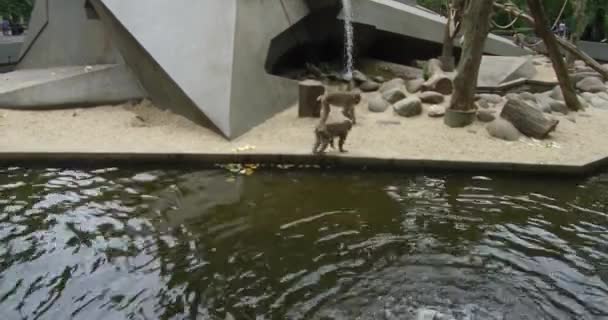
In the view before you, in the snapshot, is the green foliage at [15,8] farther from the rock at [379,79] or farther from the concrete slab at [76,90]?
the rock at [379,79]

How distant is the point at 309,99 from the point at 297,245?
449 centimetres

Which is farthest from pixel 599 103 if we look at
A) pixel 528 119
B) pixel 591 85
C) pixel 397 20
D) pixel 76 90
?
pixel 76 90

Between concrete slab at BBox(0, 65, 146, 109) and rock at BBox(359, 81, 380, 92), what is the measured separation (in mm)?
4211

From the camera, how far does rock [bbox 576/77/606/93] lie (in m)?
12.1

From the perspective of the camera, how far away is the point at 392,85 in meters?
10.8

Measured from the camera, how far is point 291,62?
40.8ft

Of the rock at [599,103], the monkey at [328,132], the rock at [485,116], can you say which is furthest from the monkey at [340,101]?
the rock at [599,103]

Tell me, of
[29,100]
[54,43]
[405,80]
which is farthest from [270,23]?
[54,43]

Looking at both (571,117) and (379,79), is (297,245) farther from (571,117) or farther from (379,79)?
(379,79)

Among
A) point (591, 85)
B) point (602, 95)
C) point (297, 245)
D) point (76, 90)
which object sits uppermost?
point (591, 85)

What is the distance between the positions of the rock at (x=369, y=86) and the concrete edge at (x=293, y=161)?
13.0 ft

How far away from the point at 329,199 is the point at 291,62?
21.9ft

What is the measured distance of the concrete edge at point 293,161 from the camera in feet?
23.8

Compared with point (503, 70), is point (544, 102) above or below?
below
